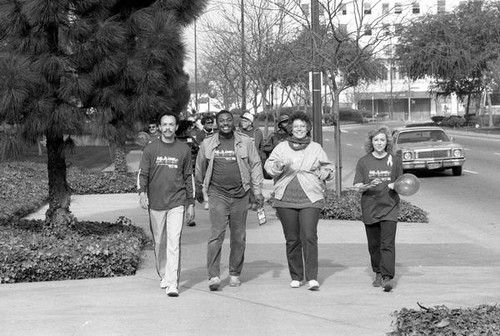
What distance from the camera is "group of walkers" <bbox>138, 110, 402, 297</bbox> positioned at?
7879mm

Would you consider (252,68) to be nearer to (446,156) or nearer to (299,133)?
(446,156)

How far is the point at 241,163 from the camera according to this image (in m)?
8.06

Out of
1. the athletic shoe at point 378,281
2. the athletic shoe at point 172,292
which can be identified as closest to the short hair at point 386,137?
the athletic shoe at point 378,281

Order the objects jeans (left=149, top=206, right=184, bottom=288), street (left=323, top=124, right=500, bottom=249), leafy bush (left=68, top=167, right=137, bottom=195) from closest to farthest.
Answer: jeans (left=149, top=206, right=184, bottom=288), street (left=323, top=124, right=500, bottom=249), leafy bush (left=68, top=167, right=137, bottom=195)

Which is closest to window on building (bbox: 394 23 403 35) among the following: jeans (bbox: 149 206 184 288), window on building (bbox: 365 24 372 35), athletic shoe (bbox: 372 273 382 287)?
window on building (bbox: 365 24 372 35)

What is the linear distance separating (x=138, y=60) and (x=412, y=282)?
3.87 meters

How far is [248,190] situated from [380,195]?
1.24 m

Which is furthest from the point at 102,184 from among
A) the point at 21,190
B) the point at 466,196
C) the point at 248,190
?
the point at 248,190

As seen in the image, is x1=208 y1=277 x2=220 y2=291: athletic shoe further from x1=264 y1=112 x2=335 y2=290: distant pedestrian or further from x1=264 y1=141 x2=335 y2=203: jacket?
x1=264 y1=141 x2=335 y2=203: jacket

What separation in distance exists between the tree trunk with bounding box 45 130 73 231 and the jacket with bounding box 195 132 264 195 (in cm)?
264

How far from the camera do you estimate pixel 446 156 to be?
874 inches

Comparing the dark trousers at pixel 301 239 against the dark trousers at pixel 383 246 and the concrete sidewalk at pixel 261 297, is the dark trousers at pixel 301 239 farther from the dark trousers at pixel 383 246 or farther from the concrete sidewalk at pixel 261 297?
the dark trousers at pixel 383 246

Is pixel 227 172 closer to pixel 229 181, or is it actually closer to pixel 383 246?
pixel 229 181

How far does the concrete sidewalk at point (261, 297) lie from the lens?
6492mm
